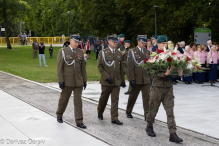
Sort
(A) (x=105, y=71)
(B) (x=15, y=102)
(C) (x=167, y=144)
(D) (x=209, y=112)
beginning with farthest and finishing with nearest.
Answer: (B) (x=15, y=102), (D) (x=209, y=112), (A) (x=105, y=71), (C) (x=167, y=144)

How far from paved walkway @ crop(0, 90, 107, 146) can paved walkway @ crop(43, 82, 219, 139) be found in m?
2.35

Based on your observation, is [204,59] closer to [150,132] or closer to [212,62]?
[212,62]

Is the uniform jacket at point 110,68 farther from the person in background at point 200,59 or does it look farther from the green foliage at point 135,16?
the green foliage at point 135,16

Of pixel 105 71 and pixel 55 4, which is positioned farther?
pixel 55 4

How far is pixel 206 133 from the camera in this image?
7270 millimetres

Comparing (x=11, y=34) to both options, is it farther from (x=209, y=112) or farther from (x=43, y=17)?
(x=209, y=112)

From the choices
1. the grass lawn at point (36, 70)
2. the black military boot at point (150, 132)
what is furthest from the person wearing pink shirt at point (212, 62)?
the black military boot at point (150, 132)

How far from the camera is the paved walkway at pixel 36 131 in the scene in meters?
6.48

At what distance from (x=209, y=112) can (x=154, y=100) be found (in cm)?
319

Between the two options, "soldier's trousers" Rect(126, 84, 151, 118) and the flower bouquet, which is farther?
"soldier's trousers" Rect(126, 84, 151, 118)

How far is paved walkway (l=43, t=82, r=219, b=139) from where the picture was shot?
7.99 meters

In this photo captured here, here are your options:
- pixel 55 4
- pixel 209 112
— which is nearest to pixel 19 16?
pixel 55 4

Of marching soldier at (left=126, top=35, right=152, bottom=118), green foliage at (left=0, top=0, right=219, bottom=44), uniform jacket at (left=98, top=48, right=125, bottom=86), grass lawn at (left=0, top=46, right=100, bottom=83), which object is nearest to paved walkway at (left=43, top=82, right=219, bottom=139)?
marching soldier at (left=126, top=35, right=152, bottom=118)

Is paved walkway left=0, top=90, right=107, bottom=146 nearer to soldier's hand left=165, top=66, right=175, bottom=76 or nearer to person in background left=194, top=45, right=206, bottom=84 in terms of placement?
soldier's hand left=165, top=66, right=175, bottom=76
